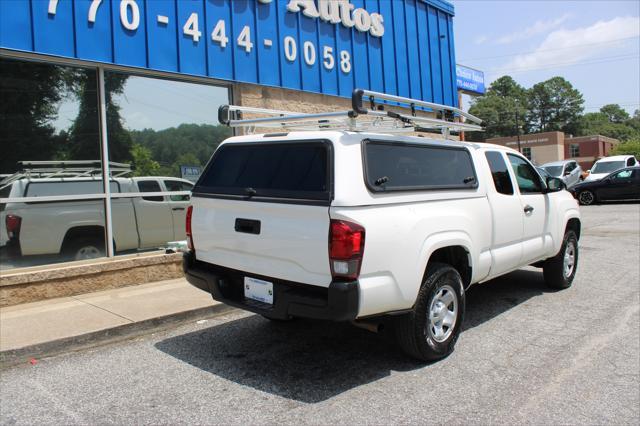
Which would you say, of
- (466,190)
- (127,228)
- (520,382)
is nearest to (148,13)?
(127,228)

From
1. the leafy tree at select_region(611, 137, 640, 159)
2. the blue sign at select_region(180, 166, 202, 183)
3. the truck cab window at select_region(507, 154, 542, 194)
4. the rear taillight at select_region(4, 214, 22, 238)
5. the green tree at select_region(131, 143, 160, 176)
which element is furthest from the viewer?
the leafy tree at select_region(611, 137, 640, 159)

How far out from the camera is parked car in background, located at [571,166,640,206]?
65.5ft

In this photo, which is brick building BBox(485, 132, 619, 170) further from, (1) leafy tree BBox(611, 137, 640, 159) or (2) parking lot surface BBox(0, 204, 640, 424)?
(2) parking lot surface BBox(0, 204, 640, 424)

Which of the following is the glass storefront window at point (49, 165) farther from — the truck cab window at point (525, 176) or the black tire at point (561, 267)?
the black tire at point (561, 267)

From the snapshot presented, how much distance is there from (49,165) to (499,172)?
5.44m

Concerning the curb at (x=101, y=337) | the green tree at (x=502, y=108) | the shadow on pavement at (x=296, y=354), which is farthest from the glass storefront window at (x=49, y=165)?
the green tree at (x=502, y=108)

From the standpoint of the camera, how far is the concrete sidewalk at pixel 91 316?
4875mm

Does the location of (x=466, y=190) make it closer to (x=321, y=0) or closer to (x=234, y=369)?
(x=234, y=369)

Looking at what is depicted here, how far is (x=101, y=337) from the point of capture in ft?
16.8

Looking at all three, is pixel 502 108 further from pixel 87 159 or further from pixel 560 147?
pixel 87 159

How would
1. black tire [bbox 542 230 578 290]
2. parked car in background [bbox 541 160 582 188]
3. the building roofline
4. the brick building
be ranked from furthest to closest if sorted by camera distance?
the brick building → parked car in background [bbox 541 160 582 188] → the building roofline → black tire [bbox 542 230 578 290]

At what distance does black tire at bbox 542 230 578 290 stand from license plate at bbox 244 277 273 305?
14.1 ft

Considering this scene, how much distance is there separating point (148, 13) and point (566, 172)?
22.5 metres

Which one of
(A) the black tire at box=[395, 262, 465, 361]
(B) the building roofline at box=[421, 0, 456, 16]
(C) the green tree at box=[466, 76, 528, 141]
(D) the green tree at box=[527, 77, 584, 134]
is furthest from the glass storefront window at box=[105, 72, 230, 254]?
(D) the green tree at box=[527, 77, 584, 134]
